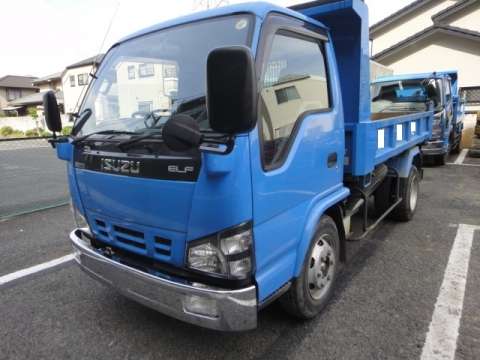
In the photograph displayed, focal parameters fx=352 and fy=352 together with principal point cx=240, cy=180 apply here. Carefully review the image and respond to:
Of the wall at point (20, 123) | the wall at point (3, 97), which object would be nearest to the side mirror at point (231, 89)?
the wall at point (20, 123)

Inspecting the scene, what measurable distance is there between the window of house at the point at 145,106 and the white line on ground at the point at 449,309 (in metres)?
2.42

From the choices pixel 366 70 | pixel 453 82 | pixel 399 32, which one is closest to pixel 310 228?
pixel 366 70

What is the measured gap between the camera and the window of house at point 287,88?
209 centimetres

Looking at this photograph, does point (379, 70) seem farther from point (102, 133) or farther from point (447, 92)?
point (102, 133)

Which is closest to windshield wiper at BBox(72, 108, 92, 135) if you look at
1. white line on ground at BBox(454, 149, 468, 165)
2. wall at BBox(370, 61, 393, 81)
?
white line on ground at BBox(454, 149, 468, 165)

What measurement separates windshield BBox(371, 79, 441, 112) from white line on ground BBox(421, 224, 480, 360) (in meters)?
4.05

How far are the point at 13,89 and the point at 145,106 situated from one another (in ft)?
202

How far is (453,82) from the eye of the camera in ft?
34.7

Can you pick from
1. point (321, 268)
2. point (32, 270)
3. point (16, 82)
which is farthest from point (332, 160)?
point (16, 82)

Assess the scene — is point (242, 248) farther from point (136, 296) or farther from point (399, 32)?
point (399, 32)

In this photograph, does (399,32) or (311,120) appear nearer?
(311,120)

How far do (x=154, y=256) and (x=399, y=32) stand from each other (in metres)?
21.0

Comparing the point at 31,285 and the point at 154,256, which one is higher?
the point at 154,256

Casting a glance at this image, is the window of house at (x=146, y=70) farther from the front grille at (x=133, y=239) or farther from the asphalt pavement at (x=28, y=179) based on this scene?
the asphalt pavement at (x=28, y=179)
